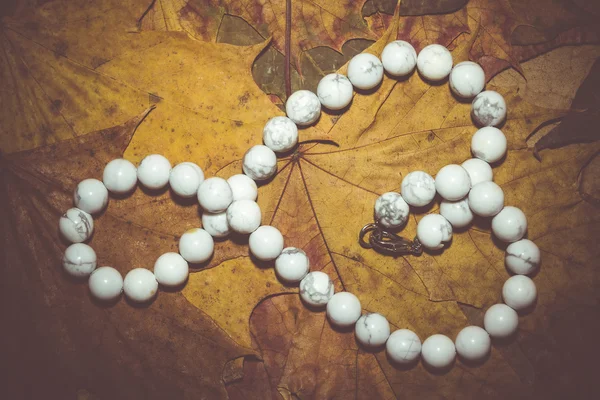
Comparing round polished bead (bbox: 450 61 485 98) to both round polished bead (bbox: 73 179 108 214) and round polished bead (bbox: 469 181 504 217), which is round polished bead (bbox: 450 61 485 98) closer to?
round polished bead (bbox: 469 181 504 217)

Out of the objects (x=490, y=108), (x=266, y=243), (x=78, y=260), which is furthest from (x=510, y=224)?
(x=78, y=260)

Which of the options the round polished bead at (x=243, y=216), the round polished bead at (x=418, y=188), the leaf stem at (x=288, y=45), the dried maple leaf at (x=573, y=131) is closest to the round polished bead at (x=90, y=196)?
the round polished bead at (x=243, y=216)

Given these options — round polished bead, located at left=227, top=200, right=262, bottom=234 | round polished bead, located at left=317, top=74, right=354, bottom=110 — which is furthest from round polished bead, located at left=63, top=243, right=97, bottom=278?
round polished bead, located at left=317, top=74, right=354, bottom=110

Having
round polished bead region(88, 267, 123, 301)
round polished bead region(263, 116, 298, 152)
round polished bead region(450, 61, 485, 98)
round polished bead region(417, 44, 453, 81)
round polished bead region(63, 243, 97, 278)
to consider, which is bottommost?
round polished bead region(88, 267, 123, 301)

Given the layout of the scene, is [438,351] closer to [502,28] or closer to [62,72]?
[502,28]

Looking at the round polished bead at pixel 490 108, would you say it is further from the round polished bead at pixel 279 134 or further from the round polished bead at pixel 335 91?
the round polished bead at pixel 279 134

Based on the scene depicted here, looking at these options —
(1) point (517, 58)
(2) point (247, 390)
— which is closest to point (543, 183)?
(1) point (517, 58)
